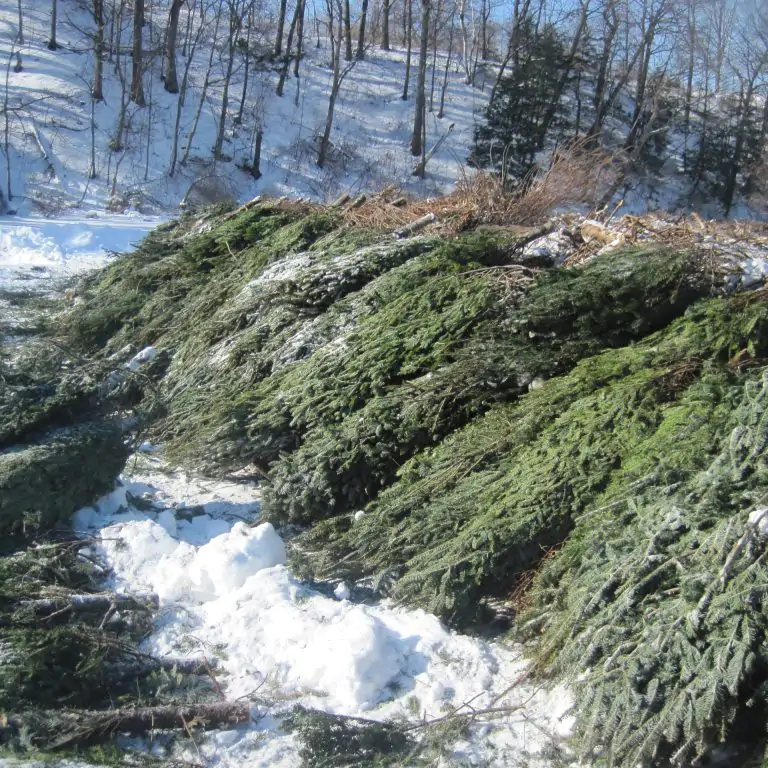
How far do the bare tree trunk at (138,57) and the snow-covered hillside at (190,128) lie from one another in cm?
38

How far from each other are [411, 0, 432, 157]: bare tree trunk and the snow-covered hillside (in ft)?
1.92

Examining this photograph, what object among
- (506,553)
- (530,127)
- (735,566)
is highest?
(530,127)

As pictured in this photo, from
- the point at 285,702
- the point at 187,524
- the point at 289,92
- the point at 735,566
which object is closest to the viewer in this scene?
the point at 735,566

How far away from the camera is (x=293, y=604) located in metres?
3.88

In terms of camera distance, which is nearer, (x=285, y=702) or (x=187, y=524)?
(x=285, y=702)

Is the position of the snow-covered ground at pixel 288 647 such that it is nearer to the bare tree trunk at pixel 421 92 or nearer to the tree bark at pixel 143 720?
the tree bark at pixel 143 720

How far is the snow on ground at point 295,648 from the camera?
3102 millimetres

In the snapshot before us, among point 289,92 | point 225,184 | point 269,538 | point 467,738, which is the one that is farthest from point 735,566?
point 289,92

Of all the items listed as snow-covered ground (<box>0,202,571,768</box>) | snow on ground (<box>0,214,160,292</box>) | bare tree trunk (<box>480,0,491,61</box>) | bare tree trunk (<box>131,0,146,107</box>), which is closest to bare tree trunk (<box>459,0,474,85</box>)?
bare tree trunk (<box>480,0,491,61</box>)

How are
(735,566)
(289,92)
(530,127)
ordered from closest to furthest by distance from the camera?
(735,566) → (530,127) → (289,92)

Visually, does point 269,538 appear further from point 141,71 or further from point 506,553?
point 141,71

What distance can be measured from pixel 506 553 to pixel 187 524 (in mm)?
2222

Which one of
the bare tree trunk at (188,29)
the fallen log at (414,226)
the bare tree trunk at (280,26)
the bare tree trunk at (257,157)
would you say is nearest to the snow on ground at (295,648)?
the fallen log at (414,226)

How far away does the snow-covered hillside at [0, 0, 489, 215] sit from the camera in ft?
76.4
